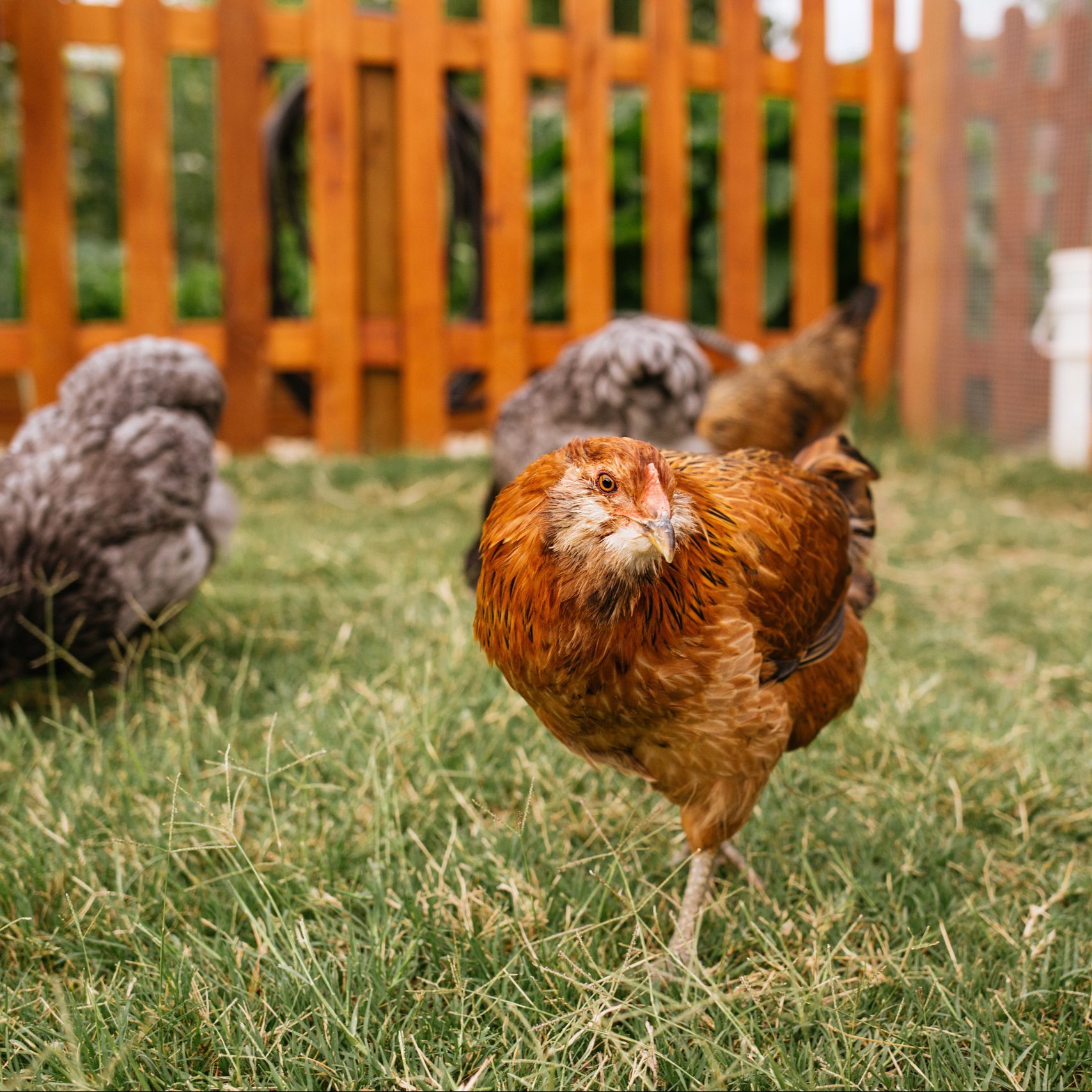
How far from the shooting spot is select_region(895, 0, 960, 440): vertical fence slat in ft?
19.1

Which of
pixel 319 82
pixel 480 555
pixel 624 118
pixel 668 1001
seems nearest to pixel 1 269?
pixel 319 82

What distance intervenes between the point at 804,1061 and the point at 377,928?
582mm

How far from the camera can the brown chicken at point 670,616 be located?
1.48 meters

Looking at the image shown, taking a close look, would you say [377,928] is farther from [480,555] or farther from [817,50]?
[817,50]

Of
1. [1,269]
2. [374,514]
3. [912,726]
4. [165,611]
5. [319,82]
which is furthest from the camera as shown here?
[1,269]

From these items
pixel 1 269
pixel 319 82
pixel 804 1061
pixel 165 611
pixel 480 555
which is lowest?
pixel 804 1061

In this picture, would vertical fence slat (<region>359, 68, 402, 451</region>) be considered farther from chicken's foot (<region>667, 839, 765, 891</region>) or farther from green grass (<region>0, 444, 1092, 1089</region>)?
chicken's foot (<region>667, 839, 765, 891</region>)

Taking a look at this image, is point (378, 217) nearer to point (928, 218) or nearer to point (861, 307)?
point (861, 307)

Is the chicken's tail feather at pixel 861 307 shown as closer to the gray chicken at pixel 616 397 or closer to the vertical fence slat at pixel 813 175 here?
the gray chicken at pixel 616 397

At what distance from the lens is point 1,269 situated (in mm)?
7301

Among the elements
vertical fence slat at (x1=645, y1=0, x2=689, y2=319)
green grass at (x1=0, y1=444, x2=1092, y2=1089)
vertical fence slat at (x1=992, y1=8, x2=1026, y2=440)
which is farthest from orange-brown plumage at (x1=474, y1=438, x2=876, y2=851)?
vertical fence slat at (x1=992, y1=8, x2=1026, y2=440)

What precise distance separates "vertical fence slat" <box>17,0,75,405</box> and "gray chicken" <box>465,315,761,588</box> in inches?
98.6

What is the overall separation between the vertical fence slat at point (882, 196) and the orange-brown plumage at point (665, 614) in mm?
4608

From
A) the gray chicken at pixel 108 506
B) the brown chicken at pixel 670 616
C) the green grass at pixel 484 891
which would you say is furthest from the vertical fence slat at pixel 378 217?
the brown chicken at pixel 670 616
